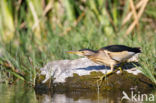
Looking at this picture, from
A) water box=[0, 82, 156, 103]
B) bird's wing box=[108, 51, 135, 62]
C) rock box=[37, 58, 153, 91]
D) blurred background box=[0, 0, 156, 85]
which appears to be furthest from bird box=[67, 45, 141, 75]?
water box=[0, 82, 156, 103]

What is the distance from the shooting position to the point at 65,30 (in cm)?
804

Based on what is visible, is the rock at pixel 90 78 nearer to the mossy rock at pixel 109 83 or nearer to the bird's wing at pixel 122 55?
the mossy rock at pixel 109 83

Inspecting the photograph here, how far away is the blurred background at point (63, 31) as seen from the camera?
5883 mm

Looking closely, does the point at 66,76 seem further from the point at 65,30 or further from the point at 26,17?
the point at 26,17

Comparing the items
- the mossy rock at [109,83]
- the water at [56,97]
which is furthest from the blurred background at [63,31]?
the water at [56,97]

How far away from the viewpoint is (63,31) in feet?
26.3

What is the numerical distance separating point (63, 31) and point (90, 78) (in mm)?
3150

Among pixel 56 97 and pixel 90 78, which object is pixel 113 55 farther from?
pixel 56 97

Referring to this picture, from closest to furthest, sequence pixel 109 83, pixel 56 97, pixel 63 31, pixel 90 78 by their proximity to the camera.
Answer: pixel 56 97 < pixel 109 83 < pixel 90 78 < pixel 63 31

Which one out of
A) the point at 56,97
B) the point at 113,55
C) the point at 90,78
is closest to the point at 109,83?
the point at 90,78

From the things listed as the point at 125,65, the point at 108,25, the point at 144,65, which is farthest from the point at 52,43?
the point at 144,65

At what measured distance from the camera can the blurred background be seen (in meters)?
5.88

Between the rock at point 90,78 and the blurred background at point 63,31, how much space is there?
0.19 m

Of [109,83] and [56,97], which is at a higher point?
[109,83]
